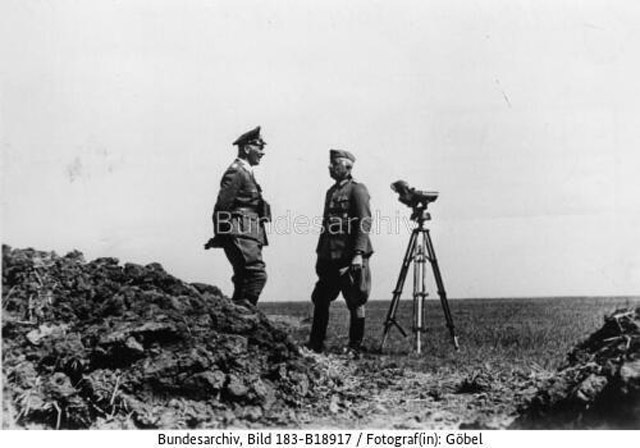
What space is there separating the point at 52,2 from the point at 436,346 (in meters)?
5.86

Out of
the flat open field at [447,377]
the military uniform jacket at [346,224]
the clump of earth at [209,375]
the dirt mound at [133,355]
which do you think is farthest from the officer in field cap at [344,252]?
the dirt mound at [133,355]

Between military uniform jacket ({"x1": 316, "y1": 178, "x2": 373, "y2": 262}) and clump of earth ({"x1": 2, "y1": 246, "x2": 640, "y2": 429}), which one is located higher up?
military uniform jacket ({"x1": 316, "y1": 178, "x2": 373, "y2": 262})

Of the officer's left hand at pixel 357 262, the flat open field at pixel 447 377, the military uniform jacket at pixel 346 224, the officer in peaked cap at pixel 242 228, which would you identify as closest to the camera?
the flat open field at pixel 447 377

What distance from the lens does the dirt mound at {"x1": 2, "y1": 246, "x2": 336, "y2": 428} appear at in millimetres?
5129

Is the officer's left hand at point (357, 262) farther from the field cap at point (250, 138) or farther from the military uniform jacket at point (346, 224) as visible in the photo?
the field cap at point (250, 138)

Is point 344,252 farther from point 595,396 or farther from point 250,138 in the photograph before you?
point 595,396

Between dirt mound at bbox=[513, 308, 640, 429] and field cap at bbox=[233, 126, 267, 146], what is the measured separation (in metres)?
4.15

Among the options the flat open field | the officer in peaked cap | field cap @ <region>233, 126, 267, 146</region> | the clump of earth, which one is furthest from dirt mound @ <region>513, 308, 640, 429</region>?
field cap @ <region>233, 126, 267, 146</region>

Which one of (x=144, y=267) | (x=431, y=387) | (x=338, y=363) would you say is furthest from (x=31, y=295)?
Answer: (x=431, y=387)

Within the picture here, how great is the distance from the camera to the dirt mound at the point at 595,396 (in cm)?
476

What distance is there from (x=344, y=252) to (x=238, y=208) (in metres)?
1.35

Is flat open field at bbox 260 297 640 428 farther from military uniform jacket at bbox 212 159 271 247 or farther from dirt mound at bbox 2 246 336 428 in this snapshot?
military uniform jacket at bbox 212 159 271 247

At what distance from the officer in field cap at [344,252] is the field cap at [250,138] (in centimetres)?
90

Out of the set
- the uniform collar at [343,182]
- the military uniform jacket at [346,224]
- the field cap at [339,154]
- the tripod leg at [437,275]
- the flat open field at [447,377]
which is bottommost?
the flat open field at [447,377]
